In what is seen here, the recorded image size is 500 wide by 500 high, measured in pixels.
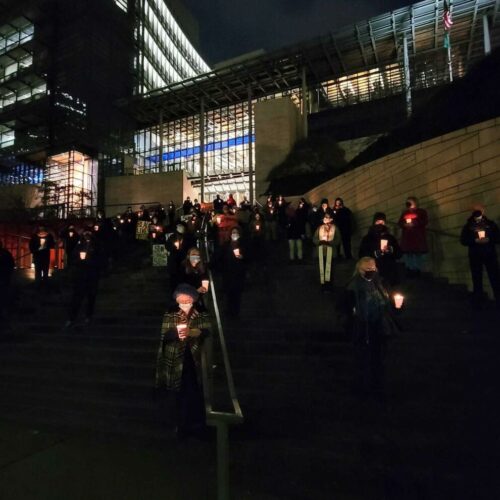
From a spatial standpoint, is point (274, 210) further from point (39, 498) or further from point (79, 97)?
point (79, 97)


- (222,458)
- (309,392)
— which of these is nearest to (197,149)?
(309,392)

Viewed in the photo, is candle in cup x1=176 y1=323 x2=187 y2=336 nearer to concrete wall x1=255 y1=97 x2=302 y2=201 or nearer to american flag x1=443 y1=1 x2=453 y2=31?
concrete wall x1=255 y1=97 x2=302 y2=201

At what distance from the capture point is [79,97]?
34.2 metres

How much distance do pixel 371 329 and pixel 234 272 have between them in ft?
10.9

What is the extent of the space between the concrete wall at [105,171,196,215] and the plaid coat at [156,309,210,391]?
22.7m

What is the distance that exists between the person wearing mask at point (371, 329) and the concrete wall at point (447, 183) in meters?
4.57

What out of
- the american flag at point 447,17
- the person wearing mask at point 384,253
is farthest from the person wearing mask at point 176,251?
the american flag at point 447,17

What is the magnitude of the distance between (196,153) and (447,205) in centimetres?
2690

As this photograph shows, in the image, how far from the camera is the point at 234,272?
25.1 feet

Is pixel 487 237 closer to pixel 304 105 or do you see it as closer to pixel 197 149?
pixel 304 105

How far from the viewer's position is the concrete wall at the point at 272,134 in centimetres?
2509

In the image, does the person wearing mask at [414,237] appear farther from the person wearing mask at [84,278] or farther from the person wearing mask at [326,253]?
the person wearing mask at [84,278]

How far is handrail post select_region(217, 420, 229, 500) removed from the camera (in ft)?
7.78

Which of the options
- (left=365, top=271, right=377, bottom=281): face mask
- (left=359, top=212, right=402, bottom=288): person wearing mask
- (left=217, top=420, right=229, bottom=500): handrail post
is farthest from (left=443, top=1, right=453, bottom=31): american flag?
(left=217, top=420, right=229, bottom=500): handrail post
